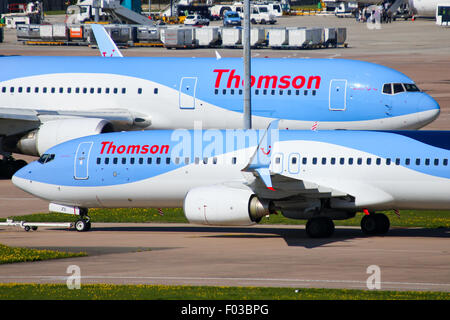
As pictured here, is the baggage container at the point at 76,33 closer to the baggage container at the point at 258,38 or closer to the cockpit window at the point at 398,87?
the baggage container at the point at 258,38

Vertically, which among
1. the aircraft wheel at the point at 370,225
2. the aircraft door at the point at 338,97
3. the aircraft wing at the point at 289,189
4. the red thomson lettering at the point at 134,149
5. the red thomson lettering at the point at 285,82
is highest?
the red thomson lettering at the point at 285,82

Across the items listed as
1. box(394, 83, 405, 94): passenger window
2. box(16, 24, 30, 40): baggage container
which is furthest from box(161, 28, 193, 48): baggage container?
box(394, 83, 405, 94): passenger window

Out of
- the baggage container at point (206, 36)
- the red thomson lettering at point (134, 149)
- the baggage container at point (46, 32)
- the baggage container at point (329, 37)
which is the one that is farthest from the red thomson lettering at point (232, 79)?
the baggage container at point (46, 32)

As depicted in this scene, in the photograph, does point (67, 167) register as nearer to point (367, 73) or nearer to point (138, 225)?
point (138, 225)

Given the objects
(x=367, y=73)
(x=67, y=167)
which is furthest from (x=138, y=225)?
(x=367, y=73)

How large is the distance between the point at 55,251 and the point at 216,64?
19.7m

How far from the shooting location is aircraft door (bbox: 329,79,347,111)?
46.6 m

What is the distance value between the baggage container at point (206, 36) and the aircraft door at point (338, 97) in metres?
73.8

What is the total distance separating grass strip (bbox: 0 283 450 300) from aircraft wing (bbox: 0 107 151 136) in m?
23.0

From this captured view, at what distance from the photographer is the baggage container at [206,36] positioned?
11944cm

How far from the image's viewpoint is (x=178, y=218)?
133 ft

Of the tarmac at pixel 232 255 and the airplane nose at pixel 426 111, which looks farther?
the airplane nose at pixel 426 111

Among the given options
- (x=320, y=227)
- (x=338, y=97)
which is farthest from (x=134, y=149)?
(x=338, y=97)

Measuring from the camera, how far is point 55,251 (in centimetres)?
3209
